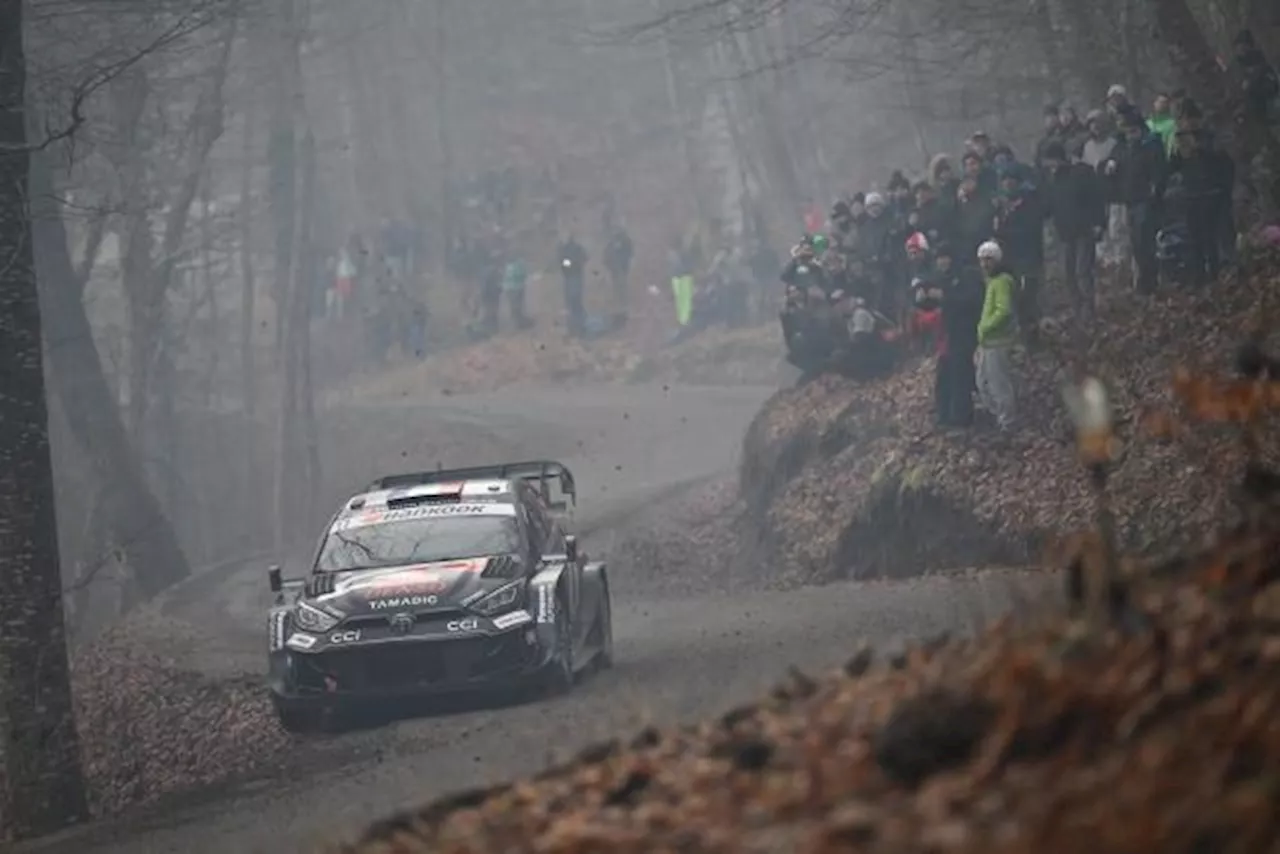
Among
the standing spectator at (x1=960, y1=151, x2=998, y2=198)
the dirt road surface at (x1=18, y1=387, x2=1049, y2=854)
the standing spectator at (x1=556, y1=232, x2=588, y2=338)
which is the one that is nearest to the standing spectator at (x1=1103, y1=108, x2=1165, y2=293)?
the standing spectator at (x1=960, y1=151, x2=998, y2=198)

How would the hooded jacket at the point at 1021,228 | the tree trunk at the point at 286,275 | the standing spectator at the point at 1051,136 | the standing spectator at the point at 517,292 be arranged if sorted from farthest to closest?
the standing spectator at the point at 517,292 < the tree trunk at the point at 286,275 < the standing spectator at the point at 1051,136 < the hooded jacket at the point at 1021,228

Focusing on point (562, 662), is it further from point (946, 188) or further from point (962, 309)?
point (946, 188)

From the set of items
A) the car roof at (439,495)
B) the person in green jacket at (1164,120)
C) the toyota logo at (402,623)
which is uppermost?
the person in green jacket at (1164,120)

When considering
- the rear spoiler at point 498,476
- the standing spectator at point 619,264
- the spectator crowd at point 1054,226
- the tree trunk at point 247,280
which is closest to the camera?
the rear spoiler at point 498,476

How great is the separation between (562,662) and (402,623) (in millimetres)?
1252

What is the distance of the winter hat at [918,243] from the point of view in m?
23.8

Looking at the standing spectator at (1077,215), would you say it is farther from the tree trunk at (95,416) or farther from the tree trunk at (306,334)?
the tree trunk at (306,334)

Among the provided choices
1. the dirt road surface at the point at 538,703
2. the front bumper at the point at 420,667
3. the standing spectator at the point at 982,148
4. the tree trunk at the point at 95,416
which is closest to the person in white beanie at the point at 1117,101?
the standing spectator at the point at 982,148

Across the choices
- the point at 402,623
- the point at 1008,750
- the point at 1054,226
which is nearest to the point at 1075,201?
the point at 1054,226

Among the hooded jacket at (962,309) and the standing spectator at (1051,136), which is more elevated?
the standing spectator at (1051,136)

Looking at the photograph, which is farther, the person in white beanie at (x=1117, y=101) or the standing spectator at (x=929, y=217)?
the standing spectator at (x=929, y=217)

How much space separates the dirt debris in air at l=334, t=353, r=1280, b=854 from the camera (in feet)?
18.5

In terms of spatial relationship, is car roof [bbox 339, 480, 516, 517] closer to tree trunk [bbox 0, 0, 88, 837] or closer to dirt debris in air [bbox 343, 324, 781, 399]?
tree trunk [bbox 0, 0, 88, 837]

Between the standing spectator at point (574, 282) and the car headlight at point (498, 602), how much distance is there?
31612mm
